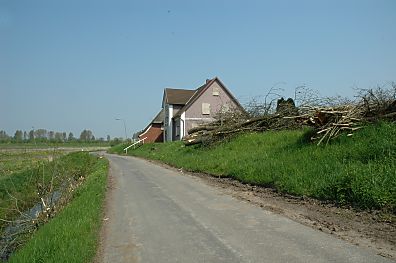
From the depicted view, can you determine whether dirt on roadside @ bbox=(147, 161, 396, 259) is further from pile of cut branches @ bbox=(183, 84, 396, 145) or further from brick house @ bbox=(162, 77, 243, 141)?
brick house @ bbox=(162, 77, 243, 141)

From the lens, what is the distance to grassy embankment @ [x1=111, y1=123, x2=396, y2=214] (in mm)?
9352

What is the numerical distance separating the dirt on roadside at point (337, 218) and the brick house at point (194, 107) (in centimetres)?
3565

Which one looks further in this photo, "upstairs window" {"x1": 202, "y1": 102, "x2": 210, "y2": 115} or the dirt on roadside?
"upstairs window" {"x1": 202, "y1": 102, "x2": 210, "y2": 115}

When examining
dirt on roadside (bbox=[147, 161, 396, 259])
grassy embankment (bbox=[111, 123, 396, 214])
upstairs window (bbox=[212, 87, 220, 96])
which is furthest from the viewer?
upstairs window (bbox=[212, 87, 220, 96])

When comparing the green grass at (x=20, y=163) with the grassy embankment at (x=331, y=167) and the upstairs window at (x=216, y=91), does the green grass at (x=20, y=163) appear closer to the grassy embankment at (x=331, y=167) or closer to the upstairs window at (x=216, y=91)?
the grassy embankment at (x=331, y=167)

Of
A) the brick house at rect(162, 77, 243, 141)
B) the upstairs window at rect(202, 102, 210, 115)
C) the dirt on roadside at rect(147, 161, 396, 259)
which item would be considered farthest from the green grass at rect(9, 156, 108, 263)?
the upstairs window at rect(202, 102, 210, 115)

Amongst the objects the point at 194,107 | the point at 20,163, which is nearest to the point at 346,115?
the point at 194,107

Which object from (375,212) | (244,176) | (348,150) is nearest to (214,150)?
(244,176)

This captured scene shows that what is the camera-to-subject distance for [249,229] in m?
8.06

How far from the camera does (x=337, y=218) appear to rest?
8.77 metres

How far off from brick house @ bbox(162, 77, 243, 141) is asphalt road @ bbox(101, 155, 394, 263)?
36324 millimetres

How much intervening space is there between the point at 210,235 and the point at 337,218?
312cm

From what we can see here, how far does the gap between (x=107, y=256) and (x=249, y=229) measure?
2981mm

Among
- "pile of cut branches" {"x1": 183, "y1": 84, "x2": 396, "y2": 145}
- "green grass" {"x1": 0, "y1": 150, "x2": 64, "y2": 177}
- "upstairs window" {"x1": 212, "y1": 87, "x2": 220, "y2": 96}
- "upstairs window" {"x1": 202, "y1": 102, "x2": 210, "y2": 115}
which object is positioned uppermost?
"upstairs window" {"x1": 212, "y1": 87, "x2": 220, "y2": 96}
